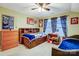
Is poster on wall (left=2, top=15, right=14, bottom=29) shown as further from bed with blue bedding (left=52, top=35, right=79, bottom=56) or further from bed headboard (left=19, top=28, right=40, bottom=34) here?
bed with blue bedding (left=52, top=35, right=79, bottom=56)

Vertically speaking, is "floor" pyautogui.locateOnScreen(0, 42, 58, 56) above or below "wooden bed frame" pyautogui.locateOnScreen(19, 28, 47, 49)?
below

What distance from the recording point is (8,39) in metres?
1.73

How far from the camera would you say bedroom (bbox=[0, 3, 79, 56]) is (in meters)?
1.69

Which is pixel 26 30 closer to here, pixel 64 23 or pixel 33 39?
pixel 33 39

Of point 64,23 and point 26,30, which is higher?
point 64,23

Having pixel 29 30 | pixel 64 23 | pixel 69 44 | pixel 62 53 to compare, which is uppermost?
pixel 64 23

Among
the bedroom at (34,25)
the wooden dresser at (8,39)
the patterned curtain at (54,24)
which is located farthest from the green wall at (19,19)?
the patterned curtain at (54,24)

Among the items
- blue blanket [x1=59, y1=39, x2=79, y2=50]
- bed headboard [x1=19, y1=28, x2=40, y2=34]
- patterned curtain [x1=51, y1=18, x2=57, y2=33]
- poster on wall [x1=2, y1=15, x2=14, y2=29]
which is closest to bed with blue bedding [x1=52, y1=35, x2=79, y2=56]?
blue blanket [x1=59, y1=39, x2=79, y2=50]

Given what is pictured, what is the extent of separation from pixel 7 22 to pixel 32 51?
1.96ft

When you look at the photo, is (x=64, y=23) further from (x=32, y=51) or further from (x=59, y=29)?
(x=32, y=51)

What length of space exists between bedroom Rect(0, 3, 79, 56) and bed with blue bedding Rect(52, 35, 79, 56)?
63mm

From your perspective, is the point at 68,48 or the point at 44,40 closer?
the point at 68,48

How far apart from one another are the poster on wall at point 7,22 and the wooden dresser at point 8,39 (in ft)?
0.25

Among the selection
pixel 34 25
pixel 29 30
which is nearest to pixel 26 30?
pixel 29 30
